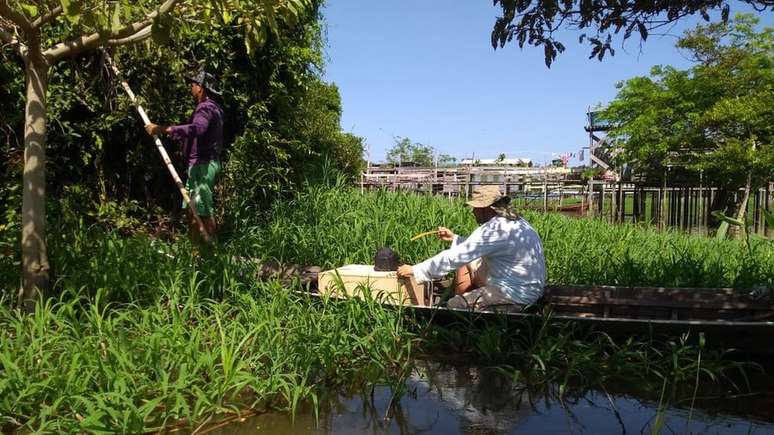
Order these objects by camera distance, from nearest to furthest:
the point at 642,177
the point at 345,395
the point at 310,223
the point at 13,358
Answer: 1. the point at 13,358
2. the point at 345,395
3. the point at 310,223
4. the point at 642,177

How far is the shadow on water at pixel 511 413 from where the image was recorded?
331 cm

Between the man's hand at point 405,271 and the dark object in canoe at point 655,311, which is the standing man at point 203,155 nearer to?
the dark object in canoe at point 655,311

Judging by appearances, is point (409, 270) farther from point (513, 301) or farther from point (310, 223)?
point (310, 223)

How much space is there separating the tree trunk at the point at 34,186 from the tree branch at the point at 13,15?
237mm

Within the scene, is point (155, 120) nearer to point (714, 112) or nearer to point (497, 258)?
point (497, 258)

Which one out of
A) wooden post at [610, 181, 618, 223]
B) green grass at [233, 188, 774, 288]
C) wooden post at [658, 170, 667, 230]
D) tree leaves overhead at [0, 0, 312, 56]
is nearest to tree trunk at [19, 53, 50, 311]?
tree leaves overhead at [0, 0, 312, 56]

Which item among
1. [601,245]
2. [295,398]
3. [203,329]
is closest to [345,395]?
[295,398]

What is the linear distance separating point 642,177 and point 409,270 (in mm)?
13897

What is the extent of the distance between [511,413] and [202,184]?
3.67 m

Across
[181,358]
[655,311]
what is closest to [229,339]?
[181,358]

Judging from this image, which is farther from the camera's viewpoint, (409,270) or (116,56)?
(116,56)

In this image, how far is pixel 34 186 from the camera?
156 inches

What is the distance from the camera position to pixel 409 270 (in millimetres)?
4621

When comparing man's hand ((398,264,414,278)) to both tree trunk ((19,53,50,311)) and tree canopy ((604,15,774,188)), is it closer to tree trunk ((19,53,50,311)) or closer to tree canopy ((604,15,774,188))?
tree trunk ((19,53,50,311))
